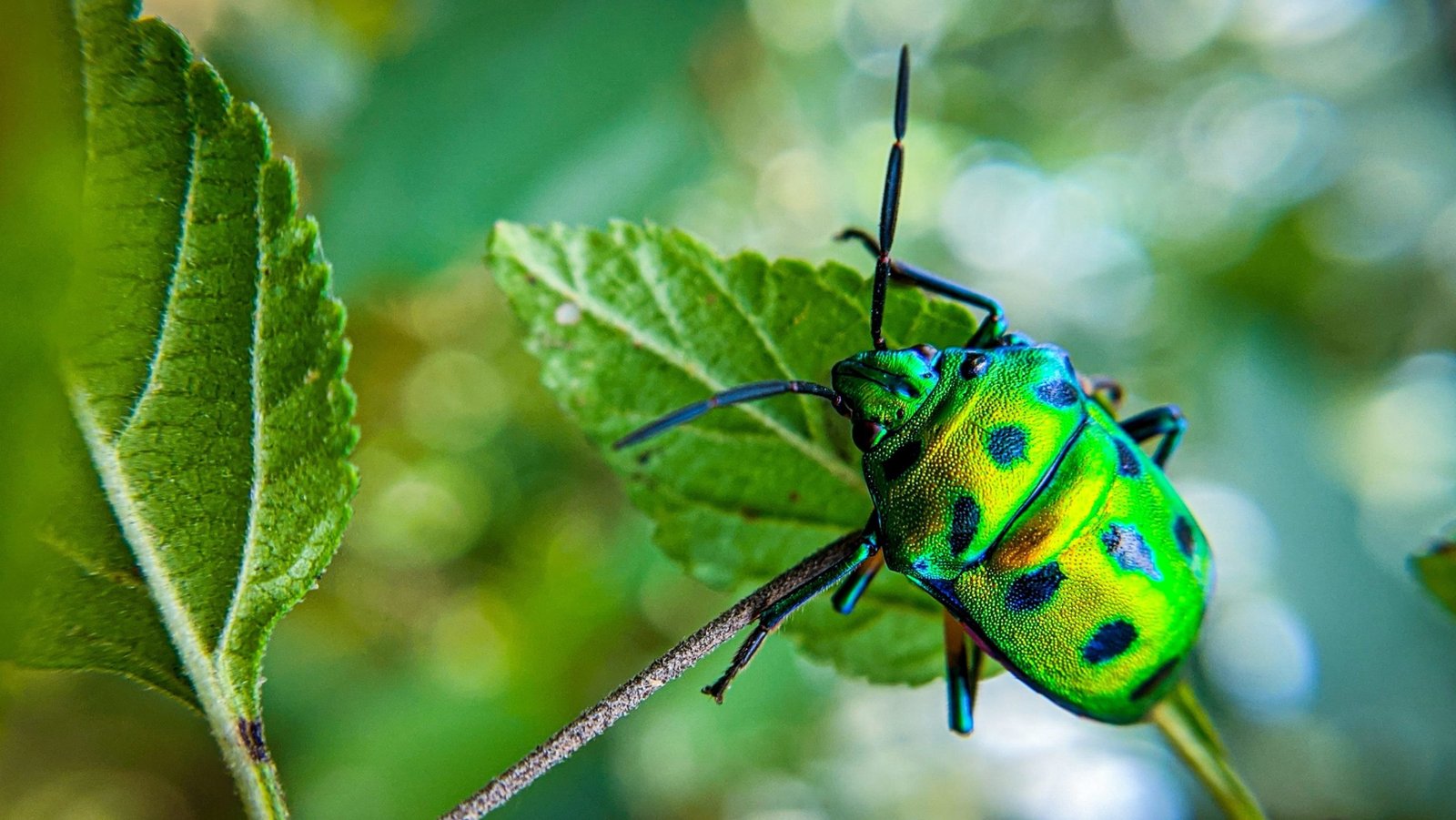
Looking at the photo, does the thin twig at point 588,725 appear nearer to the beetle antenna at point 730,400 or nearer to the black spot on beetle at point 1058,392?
the beetle antenna at point 730,400

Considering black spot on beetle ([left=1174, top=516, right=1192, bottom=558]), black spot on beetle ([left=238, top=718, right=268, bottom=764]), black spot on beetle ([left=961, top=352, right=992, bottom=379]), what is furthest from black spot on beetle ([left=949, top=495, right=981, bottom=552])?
black spot on beetle ([left=238, top=718, right=268, bottom=764])

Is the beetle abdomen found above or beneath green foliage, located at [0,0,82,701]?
beneath

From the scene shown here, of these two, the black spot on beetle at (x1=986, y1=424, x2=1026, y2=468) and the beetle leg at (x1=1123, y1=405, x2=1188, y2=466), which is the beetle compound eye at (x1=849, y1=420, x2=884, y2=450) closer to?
the black spot on beetle at (x1=986, y1=424, x2=1026, y2=468)

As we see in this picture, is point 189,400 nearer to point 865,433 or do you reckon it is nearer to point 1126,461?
point 865,433

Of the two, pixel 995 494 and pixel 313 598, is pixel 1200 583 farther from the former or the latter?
pixel 313 598

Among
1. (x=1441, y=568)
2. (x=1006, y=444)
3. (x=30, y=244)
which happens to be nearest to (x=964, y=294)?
(x=1006, y=444)

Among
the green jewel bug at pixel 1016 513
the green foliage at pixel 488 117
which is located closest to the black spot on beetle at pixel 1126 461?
the green jewel bug at pixel 1016 513
